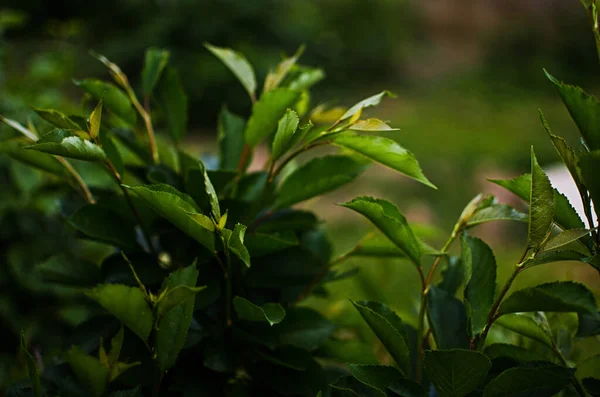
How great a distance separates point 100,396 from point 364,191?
436 cm

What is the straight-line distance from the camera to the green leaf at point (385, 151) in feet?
3.06

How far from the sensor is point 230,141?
1.28 meters

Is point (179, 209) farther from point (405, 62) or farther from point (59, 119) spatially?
point (405, 62)

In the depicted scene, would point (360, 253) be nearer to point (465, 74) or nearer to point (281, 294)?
point (281, 294)

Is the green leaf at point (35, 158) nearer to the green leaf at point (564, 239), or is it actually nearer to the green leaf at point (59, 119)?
the green leaf at point (59, 119)

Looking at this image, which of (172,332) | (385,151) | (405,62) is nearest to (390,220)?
(385,151)

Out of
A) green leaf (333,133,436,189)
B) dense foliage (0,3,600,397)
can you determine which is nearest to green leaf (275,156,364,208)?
dense foliage (0,3,600,397)

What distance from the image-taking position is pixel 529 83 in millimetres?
8602

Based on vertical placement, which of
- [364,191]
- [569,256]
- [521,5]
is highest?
[569,256]

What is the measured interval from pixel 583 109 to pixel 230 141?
64 cm

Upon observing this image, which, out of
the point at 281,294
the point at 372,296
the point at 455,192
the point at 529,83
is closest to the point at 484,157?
the point at 455,192

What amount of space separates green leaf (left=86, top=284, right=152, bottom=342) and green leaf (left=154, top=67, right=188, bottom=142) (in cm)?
41

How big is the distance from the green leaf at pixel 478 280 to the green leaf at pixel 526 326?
80 millimetres

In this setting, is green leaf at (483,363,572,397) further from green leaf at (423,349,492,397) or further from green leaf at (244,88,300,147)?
green leaf at (244,88,300,147)
